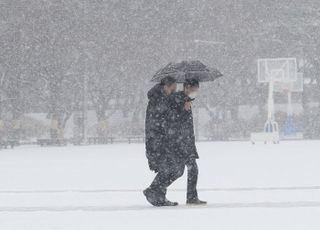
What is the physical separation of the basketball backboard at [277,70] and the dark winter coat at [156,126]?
27.1m

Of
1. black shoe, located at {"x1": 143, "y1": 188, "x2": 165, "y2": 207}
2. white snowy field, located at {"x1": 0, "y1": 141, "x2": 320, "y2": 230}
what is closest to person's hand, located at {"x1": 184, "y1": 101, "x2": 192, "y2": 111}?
black shoe, located at {"x1": 143, "y1": 188, "x2": 165, "y2": 207}

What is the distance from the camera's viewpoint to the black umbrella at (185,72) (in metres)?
10.3

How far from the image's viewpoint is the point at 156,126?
10250 millimetres

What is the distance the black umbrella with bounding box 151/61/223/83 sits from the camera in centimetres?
1028

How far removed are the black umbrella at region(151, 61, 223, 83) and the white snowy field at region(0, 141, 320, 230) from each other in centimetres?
167

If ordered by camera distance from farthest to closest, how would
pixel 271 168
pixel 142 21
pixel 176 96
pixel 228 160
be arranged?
pixel 142 21
pixel 228 160
pixel 271 168
pixel 176 96

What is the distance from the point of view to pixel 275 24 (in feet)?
139

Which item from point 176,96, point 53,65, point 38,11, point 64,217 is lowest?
point 64,217

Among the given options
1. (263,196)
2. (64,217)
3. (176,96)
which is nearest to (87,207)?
(64,217)

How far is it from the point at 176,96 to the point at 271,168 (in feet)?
25.8

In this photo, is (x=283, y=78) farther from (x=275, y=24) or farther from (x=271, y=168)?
(x=271, y=168)

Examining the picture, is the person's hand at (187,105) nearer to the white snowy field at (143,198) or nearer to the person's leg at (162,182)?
the person's leg at (162,182)

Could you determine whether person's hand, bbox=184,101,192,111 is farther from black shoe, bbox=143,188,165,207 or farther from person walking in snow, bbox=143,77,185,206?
black shoe, bbox=143,188,165,207

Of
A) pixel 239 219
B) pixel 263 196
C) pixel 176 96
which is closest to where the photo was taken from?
pixel 239 219
